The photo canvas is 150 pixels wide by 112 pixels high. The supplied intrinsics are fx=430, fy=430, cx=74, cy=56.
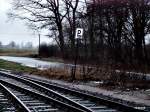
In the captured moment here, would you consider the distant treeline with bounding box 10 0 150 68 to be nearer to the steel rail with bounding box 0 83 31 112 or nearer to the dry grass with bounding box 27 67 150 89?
the dry grass with bounding box 27 67 150 89

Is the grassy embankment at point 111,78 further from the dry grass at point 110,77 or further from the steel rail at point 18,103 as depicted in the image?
the steel rail at point 18,103

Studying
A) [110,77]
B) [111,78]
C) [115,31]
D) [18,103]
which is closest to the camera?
[18,103]

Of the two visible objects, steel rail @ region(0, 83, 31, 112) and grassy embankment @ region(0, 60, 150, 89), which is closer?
steel rail @ region(0, 83, 31, 112)

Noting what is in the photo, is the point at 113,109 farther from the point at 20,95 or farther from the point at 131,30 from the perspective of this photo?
the point at 131,30

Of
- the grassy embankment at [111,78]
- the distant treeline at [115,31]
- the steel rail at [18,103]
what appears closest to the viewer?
the steel rail at [18,103]

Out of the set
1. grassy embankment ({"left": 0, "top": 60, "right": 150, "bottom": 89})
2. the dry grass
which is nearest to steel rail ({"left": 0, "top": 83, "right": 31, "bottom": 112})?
grassy embankment ({"left": 0, "top": 60, "right": 150, "bottom": 89})

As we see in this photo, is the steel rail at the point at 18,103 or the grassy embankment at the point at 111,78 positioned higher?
the grassy embankment at the point at 111,78

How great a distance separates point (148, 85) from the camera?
70.4ft

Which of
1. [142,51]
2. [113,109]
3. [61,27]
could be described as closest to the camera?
[113,109]

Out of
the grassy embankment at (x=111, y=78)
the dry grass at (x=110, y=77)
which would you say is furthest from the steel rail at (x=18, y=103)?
the dry grass at (x=110, y=77)

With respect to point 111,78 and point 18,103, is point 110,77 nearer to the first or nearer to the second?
point 111,78

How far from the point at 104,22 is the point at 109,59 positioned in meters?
5.86

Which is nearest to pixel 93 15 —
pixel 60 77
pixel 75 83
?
pixel 60 77

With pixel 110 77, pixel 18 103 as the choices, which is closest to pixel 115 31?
pixel 110 77
